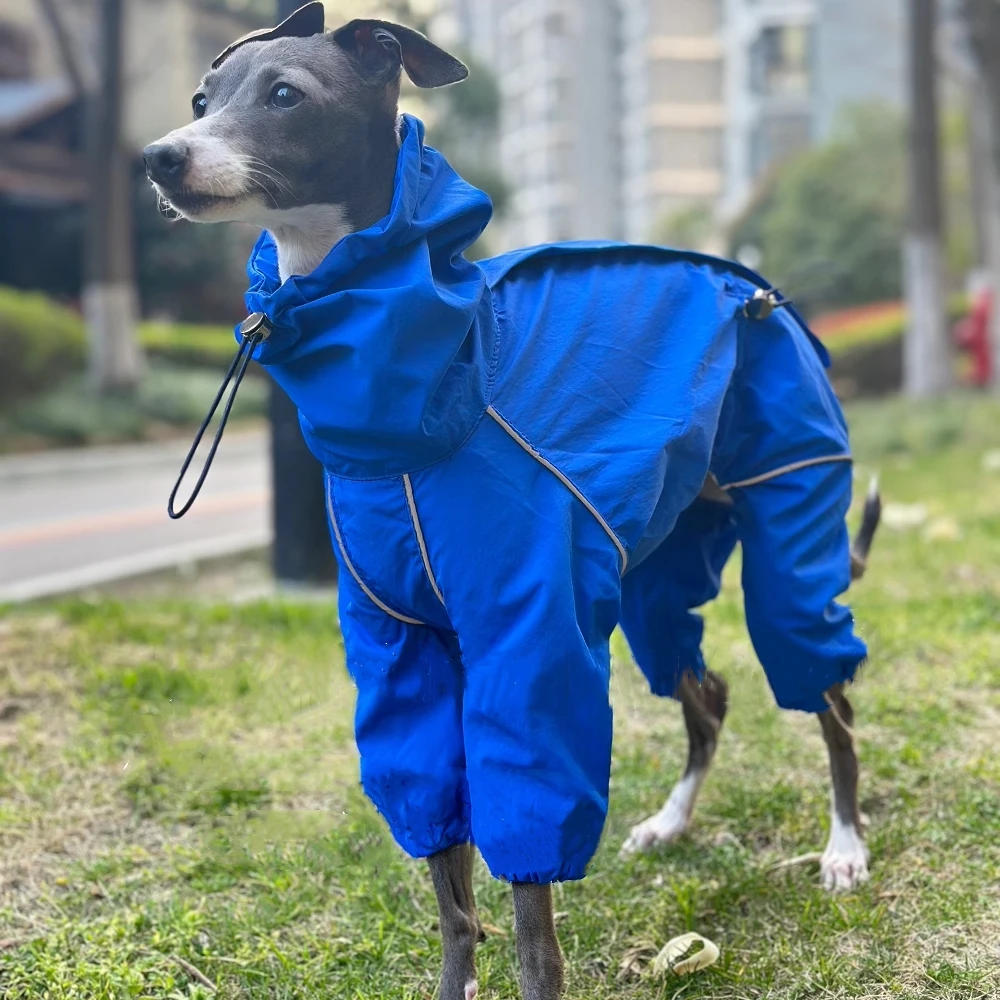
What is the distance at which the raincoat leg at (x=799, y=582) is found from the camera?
2.77 metres

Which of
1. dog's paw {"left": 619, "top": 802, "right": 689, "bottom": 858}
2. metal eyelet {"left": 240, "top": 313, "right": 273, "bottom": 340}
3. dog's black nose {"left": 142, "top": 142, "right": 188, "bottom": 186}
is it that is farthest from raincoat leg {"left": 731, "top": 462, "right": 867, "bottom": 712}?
dog's black nose {"left": 142, "top": 142, "right": 188, "bottom": 186}

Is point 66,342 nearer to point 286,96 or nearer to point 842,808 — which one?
point 842,808

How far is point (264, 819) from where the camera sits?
133 inches

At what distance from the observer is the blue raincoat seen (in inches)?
83.0

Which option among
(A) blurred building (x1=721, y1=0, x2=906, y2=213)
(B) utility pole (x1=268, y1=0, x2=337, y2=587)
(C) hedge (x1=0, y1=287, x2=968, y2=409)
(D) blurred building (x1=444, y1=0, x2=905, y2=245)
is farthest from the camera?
(D) blurred building (x1=444, y1=0, x2=905, y2=245)

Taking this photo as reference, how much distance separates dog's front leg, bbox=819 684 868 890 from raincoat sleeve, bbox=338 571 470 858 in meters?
1.07

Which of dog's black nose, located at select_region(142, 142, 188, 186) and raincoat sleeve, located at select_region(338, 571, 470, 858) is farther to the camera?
raincoat sleeve, located at select_region(338, 571, 470, 858)

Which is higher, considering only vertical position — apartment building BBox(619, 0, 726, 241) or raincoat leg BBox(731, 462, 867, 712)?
raincoat leg BBox(731, 462, 867, 712)

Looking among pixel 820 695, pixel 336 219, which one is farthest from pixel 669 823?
pixel 336 219

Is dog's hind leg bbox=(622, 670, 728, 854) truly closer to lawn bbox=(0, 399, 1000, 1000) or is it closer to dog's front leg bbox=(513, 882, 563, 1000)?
lawn bbox=(0, 399, 1000, 1000)

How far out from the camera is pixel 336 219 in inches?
87.7

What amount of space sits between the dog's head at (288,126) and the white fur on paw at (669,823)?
1.80m

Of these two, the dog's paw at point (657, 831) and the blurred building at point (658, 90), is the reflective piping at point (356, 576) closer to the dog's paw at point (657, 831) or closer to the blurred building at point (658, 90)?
the dog's paw at point (657, 831)

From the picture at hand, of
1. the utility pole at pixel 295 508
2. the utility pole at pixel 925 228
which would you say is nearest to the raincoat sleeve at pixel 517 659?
the utility pole at pixel 295 508
